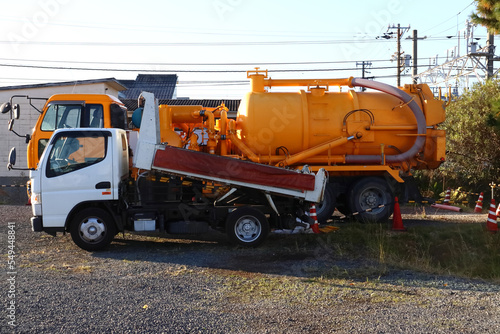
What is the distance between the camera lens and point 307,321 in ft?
18.9

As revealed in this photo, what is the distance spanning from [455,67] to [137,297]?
29025 millimetres

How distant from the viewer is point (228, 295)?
6.84 m

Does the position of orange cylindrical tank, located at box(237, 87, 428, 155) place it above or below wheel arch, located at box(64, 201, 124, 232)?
above

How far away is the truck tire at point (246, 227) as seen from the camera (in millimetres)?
9977

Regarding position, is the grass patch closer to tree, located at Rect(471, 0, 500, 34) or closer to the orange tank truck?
the orange tank truck

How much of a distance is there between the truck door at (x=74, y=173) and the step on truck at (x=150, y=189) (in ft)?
0.06

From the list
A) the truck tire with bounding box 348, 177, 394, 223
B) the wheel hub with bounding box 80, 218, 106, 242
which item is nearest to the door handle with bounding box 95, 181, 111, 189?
the wheel hub with bounding box 80, 218, 106, 242

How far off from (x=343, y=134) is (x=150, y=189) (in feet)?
16.5

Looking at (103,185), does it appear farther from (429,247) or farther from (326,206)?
(429,247)

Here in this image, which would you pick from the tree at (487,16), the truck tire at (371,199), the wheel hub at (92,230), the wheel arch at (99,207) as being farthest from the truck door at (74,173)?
the tree at (487,16)

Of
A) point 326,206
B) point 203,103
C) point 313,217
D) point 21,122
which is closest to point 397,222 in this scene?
point 326,206

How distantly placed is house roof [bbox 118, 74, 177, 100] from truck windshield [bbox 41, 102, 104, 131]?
75.4 feet

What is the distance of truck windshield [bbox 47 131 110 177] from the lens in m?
9.53

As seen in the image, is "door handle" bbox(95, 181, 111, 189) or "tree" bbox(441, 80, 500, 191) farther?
"tree" bbox(441, 80, 500, 191)
